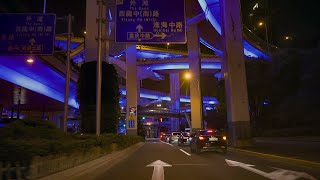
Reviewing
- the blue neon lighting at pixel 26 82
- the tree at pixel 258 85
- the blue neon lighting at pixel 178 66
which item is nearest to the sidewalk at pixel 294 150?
the blue neon lighting at pixel 26 82

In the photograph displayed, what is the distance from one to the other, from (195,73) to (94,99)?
33.6 metres

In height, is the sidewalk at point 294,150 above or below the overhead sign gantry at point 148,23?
below

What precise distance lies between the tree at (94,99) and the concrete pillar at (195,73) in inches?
1257

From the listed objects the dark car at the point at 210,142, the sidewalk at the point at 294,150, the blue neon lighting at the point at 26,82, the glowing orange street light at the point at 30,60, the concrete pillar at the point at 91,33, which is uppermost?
the concrete pillar at the point at 91,33

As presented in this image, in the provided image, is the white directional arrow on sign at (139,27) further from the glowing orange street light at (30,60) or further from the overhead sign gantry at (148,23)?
the glowing orange street light at (30,60)

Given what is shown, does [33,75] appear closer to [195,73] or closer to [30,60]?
[30,60]

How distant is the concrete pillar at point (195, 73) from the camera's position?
58.0m

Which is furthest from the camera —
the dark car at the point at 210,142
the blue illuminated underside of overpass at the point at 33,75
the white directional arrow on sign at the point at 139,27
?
the blue illuminated underside of overpass at the point at 33,75

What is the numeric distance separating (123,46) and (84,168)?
55851 mm

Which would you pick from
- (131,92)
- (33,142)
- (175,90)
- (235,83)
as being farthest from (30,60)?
(175,90)

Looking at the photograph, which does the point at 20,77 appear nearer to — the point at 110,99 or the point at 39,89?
the point at 39,89

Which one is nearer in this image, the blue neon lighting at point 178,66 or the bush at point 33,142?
the bush at point 33,142

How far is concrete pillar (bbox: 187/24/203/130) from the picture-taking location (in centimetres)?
5800

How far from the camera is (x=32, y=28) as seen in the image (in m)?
23.6
